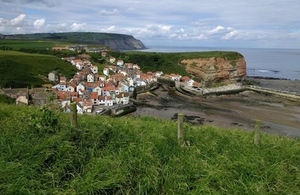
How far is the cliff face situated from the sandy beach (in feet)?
54.9

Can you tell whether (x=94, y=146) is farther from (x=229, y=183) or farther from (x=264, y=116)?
(x=264, y=116)

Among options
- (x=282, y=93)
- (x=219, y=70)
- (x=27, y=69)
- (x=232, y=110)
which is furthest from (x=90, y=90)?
(x=219, y=70)

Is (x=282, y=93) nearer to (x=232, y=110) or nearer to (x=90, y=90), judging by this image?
(x=232, y=110)

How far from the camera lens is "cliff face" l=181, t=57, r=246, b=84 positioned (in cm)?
7244

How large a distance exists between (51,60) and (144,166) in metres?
74.2

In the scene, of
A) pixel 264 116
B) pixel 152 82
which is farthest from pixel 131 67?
pixel 264 116

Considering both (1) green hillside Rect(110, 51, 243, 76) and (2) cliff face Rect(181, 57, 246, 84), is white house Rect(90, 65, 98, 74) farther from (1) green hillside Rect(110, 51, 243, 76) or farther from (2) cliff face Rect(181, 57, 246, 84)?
(2) cliff face Rect(181, 57, 246, 84)

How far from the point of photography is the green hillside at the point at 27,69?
5208 cm

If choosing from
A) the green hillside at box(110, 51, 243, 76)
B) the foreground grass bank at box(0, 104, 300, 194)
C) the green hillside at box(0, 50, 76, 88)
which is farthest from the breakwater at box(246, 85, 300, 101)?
the foreground grass bank at box(0, 104, 300, 194)

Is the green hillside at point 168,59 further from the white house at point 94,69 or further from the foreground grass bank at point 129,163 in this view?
the foreground grass bank at point 129,163

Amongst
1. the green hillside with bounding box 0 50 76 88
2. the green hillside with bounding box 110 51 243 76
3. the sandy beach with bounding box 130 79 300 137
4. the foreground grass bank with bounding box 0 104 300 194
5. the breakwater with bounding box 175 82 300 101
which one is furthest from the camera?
the green hillside with bounding box 110 51 243 76

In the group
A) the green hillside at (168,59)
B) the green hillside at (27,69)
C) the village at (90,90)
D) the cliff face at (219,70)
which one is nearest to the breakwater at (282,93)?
the village at (90,90)

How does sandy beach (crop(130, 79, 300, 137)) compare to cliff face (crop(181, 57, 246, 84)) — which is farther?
cliff face (crop(181, 57, 246, 84))

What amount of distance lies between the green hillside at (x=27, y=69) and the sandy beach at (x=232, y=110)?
2262cm
